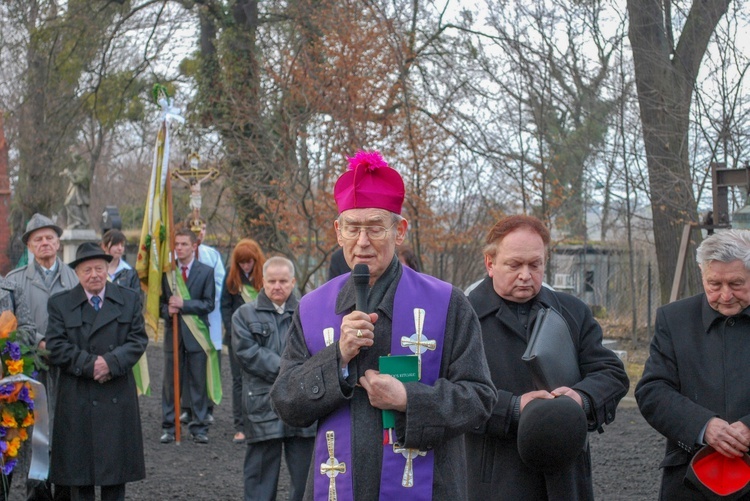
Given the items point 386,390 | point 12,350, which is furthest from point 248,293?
point 386,390

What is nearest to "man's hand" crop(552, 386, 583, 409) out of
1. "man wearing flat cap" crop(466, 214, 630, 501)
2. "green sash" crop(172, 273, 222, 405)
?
"man wearing flat cap" crop(466, 214, 630, 501)

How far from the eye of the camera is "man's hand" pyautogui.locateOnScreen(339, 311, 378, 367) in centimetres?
292

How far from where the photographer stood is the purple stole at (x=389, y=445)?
3.08 metres

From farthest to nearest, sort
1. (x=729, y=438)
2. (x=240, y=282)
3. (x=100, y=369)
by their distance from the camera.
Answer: (x=240, y=282) → (x=100, y=369) → (x=729, y=438)

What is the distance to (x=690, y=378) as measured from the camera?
13.7 ft

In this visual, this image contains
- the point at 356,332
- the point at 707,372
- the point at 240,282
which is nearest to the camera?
the point at 356,332

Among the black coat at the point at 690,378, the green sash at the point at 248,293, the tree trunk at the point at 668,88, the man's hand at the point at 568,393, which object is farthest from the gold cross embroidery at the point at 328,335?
the tree trunk at the point at 668,88

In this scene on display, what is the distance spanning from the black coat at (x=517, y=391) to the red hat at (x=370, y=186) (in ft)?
3.50

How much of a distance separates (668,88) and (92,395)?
8.36 meters

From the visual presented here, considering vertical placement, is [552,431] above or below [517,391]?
below

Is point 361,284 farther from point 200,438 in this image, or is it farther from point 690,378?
point 200,438

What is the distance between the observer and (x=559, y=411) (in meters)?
3.67

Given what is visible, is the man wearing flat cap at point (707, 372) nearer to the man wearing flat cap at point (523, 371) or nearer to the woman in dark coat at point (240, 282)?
the man wearing flat cap at point (523, 371)

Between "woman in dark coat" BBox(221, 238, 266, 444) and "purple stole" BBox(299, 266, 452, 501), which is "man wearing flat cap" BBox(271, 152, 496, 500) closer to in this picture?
"purple stole" BBox(299, 266, 452, 501)
